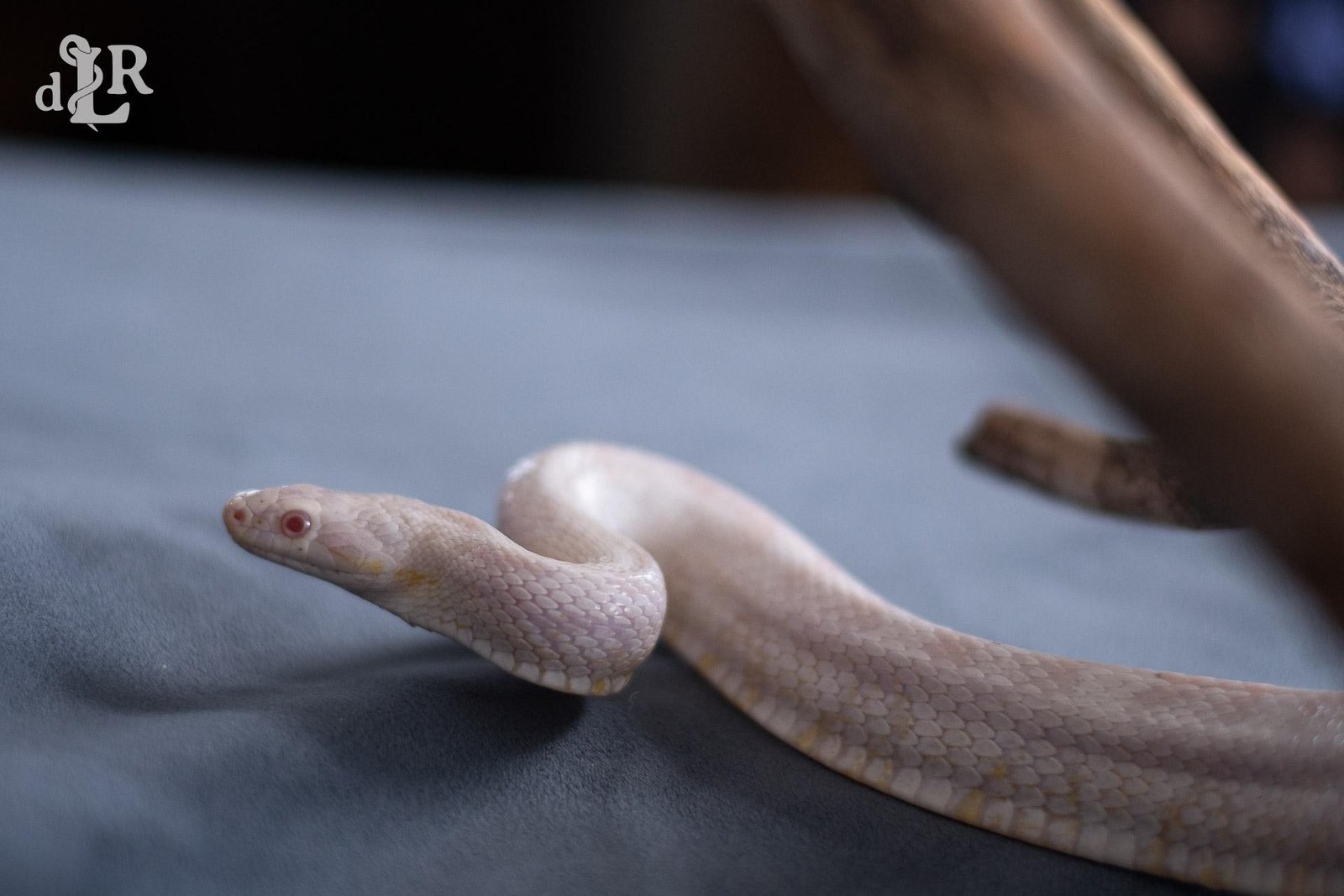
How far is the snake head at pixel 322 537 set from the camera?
138 cm

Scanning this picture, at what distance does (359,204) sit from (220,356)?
243cm

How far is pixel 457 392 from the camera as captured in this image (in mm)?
3111

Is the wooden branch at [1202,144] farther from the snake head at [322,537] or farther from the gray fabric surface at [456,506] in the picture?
the snake head at [322,537]

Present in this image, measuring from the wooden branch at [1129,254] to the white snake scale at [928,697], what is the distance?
40 cm

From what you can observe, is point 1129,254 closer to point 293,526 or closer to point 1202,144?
point 1202,144

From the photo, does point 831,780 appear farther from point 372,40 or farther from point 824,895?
point 372,40

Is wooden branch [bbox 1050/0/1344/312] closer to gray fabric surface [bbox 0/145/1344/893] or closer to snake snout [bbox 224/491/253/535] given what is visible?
gray fabric surface [bbox 0/145/1344/893]

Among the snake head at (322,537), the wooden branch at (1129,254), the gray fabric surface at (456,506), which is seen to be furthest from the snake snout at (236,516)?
the wooden branch at (1129,254)

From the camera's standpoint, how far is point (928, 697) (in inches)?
53.1

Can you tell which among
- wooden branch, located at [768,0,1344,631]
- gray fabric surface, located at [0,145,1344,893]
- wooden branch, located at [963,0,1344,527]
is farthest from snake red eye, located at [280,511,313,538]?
wooden branch, located at [963,0,1344,527]

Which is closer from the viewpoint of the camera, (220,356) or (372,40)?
(220,356)

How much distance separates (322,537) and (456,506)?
854 mm

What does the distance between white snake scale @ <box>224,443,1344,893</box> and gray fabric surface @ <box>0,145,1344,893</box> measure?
2.0 inches

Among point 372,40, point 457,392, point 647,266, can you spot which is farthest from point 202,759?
point 372,40
